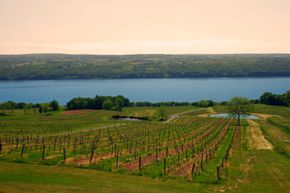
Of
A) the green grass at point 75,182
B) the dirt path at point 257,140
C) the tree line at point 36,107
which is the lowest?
the tree line at point 36,107

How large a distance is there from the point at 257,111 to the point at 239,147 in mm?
73598

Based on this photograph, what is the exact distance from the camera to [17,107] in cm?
13200

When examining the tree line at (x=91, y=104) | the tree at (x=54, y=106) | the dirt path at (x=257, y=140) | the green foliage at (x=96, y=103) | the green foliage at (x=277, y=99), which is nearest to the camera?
the dirt path at (x=257, y=140)

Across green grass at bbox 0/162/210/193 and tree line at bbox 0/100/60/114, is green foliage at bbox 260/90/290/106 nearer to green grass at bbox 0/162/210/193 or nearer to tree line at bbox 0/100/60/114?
tree line at bbox 0/100/60/114

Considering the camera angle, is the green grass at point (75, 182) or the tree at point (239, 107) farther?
the tree at point (239, 107)

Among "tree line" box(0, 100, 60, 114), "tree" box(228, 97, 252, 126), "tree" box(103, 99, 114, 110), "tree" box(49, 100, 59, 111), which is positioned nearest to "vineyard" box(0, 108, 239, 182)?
"tree" box(228, 97, 252, 126)

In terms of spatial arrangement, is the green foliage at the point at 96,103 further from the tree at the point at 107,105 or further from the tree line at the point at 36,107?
the tree line at the point at 36,107

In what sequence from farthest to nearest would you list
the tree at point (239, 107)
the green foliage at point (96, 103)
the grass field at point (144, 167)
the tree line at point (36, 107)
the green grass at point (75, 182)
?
the green foliage at point (96, 103) → the tree line at point (36, 107) → the tree at point (239, 107) → the grass field at point (144, 167) → the green grass at point (75, 182)

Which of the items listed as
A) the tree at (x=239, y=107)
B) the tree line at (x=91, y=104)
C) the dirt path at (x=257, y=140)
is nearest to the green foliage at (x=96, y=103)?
the tree line at (x=91, y=104)

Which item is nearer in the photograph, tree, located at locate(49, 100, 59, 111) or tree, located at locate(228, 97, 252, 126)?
tree, located at locate(228, 97, 252, 126)

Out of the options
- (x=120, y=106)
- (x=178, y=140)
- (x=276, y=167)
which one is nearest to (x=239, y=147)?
(x=178, y=140)

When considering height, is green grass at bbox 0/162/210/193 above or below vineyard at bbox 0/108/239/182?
above

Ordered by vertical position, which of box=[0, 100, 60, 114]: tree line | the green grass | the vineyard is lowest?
box=[0, 100, 60, 114]: tree line

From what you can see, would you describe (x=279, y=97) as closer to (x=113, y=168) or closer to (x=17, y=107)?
(x=17, y=107)
